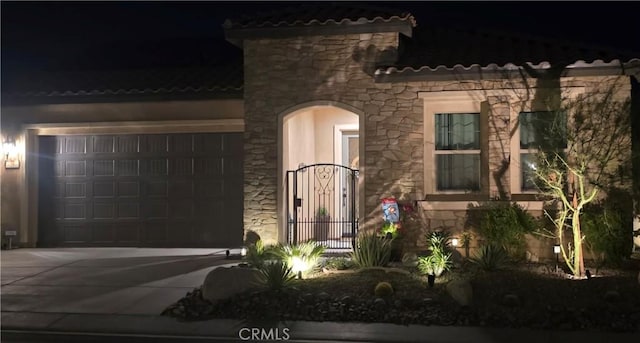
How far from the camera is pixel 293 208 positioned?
1311 cm

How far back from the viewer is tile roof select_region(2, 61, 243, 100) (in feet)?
46.0

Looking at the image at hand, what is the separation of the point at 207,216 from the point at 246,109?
9.68 feet

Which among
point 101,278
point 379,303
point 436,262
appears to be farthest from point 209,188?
point 379,303

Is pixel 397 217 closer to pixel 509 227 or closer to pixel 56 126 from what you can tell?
pixel 509 227

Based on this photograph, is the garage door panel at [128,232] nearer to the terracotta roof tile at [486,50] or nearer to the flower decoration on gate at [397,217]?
the flower decoration on gate at [397,217]

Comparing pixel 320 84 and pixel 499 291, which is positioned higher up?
pixel 320 84

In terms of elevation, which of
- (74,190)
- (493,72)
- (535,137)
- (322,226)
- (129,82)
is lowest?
(322,226)

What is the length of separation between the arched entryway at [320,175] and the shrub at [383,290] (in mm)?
3632

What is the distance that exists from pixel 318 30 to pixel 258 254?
4.55 metres

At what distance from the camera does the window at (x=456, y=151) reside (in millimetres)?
12695

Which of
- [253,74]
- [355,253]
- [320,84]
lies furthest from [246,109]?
[355,253]

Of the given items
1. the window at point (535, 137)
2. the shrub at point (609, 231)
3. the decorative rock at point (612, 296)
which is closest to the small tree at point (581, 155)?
the window at point (535, 137)

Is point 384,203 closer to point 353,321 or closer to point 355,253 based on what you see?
point 355,253

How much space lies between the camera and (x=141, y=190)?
14836 millimetres
